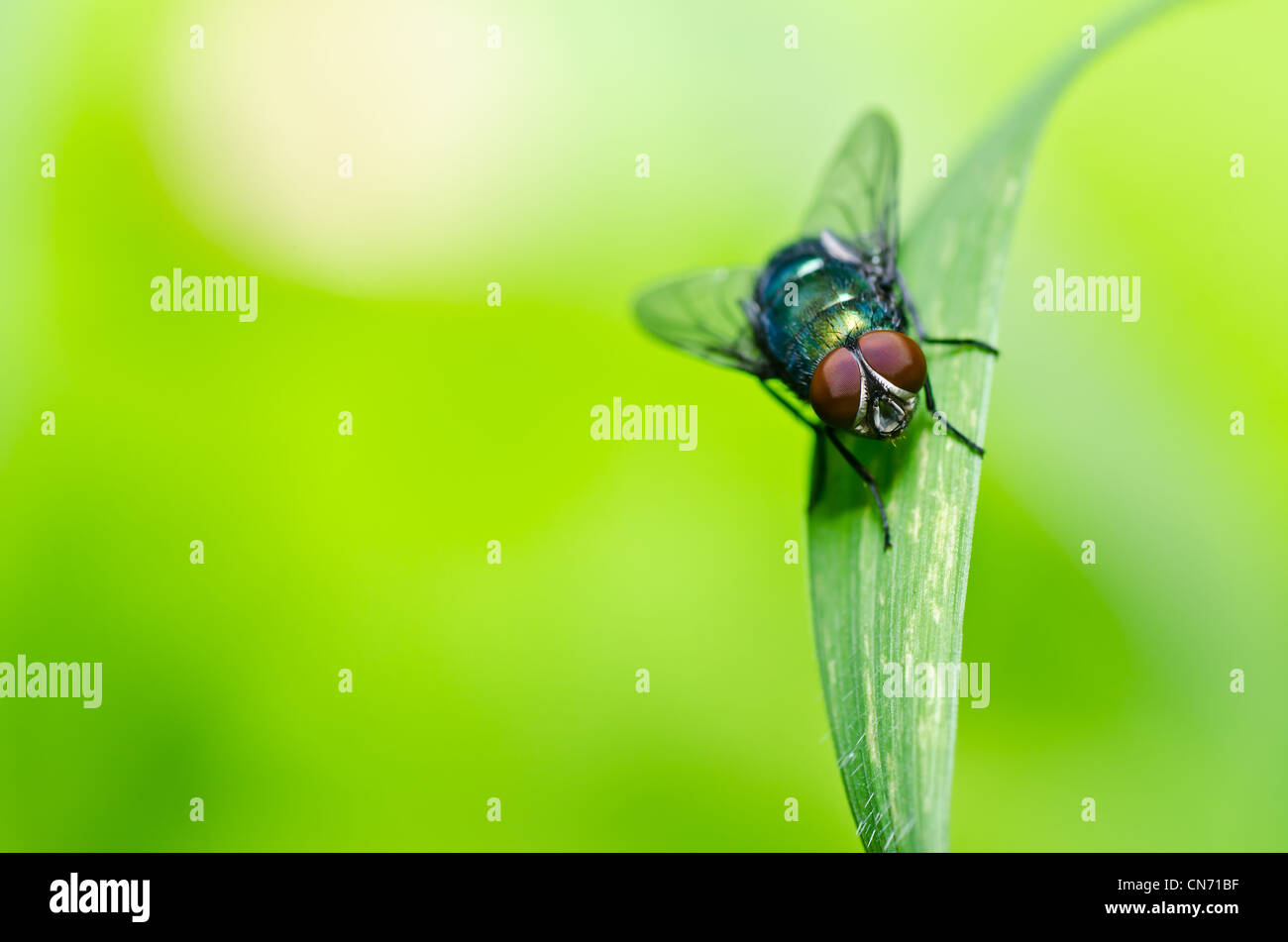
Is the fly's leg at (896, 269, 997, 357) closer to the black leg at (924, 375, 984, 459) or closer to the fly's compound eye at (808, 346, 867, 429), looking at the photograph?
the black leg at (924, 375, 984, 459)

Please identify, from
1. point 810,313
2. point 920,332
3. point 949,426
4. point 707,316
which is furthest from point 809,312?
point 949,426

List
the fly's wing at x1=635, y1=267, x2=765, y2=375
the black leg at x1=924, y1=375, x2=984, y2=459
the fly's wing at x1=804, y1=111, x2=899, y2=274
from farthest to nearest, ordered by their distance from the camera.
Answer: the fly's wing at x1=804, y1=111, x2=899, y2=274
the fly's wing at x1=635, y1=267, x2=765, y2=375
the black leg at x1=924, y1=375, x2=984, y2=459

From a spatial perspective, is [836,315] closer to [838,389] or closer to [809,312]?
[809,312]

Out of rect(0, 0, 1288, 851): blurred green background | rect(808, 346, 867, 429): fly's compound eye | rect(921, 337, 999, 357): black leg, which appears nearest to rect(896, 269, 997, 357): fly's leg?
rect(921, 337, 999, 357): black leg

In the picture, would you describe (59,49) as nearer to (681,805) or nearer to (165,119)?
(165,119)

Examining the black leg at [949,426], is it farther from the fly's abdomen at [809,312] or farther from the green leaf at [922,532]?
the fly's abdomen at [809,312]

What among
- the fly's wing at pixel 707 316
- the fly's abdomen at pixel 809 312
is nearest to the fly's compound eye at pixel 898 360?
the fly's abdomen at pixel 809 312
